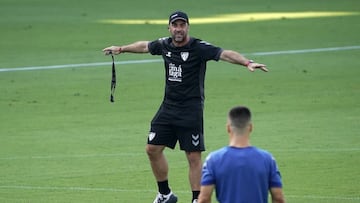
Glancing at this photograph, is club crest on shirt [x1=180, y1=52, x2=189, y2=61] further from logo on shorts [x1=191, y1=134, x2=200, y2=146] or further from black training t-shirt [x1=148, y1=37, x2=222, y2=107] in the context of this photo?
logo on shorts [x1=191, y1=134, x2=200, y2=146]

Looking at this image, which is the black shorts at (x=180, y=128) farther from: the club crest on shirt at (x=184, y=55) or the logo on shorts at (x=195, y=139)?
the club crest on shirt at (x=184, y=55)

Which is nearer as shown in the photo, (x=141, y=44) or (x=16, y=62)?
(x=141, y=44)

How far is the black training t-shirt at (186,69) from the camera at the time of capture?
48.8ft

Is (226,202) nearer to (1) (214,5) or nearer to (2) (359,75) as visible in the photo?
(2) (359,75)

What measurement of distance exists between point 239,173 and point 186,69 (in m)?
5.23

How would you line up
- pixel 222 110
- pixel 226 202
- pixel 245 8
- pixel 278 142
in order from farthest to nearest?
pixel 245 8 < pixel 222 110 < pixel 278 142 < pixel 226 202

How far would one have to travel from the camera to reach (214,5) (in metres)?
43.2

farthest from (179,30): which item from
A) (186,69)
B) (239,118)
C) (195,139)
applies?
(239,118)

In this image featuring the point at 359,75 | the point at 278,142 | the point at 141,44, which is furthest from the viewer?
the point at 359,75

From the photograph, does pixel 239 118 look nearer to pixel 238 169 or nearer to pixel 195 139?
pixel 238 169

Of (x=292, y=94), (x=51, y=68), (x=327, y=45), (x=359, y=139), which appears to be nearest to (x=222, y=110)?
(x=292, y=94)

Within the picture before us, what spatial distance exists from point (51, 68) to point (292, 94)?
7079 mm

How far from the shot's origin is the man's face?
48.5 feet

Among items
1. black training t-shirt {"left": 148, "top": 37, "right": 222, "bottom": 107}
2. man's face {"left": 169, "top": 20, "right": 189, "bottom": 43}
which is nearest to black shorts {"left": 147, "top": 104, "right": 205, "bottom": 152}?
black training t-shirt {"left": 148, "top": 37, "right": 222, "bottom": 107}
